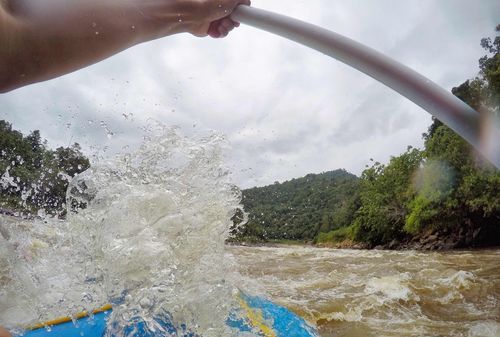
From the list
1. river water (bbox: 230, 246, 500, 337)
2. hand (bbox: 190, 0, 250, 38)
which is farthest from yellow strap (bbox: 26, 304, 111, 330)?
river water (bbox: 230, 246, 500, 337)

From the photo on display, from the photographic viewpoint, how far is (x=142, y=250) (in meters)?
2.05

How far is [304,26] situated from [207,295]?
60.7 inches

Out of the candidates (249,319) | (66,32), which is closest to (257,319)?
(249,319)

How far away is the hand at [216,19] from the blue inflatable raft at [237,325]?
4.79ft

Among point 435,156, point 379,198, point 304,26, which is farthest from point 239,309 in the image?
point 379,198

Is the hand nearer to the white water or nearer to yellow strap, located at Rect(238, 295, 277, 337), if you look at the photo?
the white water

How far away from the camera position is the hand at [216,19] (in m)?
1.44

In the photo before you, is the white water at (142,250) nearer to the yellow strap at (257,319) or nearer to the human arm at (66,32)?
the yellow strap at (257,319)

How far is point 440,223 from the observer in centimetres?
2405

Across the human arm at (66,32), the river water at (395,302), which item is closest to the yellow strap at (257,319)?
the river water at (395,302)

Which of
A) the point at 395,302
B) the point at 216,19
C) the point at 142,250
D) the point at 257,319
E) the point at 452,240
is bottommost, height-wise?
the point at 452,240

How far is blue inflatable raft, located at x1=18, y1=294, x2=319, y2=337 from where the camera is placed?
6.72 feet

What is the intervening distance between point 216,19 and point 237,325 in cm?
172

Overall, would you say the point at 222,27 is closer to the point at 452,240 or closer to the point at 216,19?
the point at 216,19
